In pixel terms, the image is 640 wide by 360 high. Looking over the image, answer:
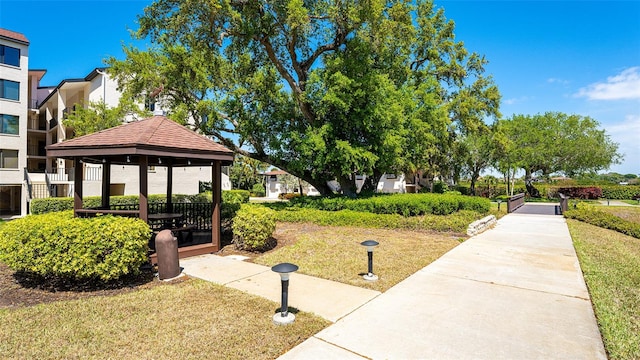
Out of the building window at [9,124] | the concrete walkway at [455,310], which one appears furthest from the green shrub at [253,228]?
the building window at [9,124]

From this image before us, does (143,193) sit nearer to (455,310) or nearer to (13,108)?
(455,310)

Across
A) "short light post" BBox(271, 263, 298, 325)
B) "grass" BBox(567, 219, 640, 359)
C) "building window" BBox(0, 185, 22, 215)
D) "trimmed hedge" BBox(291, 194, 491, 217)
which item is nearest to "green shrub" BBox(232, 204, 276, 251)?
"short light post" BBox(271, 263, 298, 325)

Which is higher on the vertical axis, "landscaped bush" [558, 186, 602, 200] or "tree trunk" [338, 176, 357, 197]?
"tree trunk" [338, 176, 357, 197]

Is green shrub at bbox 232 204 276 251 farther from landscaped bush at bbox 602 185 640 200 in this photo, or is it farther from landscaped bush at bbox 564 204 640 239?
landscaped bush at bbox 602 185 640 200

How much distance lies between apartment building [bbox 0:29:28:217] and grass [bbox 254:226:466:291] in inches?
952

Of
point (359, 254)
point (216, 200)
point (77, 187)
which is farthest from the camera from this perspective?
point (216, 200)

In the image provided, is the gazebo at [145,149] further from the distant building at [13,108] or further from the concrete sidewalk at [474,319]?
the distant building at [13,108]

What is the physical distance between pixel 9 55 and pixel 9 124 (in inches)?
199

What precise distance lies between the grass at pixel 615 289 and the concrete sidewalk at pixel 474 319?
15cm

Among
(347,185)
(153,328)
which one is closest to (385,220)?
(347,185)

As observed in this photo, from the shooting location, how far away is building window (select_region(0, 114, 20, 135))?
76.5ft

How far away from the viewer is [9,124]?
77.5 feet

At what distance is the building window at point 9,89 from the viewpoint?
2344 cm

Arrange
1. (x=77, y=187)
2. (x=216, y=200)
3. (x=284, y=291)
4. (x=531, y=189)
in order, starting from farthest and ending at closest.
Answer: (x=531, y=189) → (x=216, y=200) → (x=77, y=187) → (x=284, y=291)
